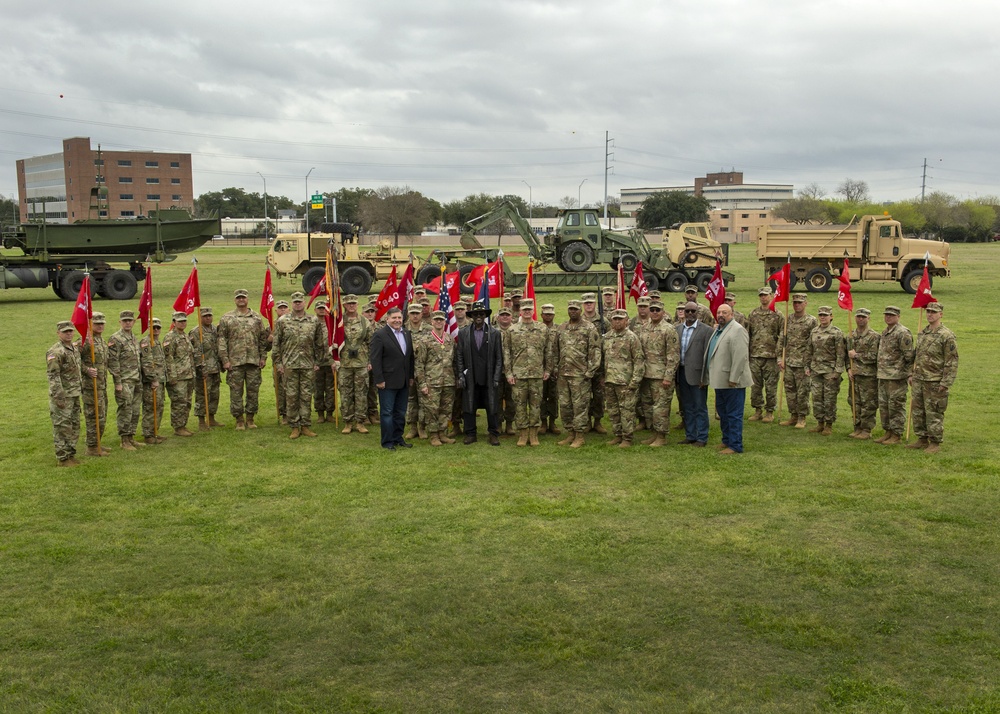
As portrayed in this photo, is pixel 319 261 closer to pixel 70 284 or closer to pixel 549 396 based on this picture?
pixel 70 284

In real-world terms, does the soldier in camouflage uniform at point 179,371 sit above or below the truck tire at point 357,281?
below

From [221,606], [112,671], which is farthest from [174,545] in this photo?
[112,671]

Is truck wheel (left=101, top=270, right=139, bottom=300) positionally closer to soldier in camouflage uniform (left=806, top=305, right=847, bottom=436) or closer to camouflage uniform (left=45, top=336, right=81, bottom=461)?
camouflage uniform (left=45, top=336, right=81, bottom=461)

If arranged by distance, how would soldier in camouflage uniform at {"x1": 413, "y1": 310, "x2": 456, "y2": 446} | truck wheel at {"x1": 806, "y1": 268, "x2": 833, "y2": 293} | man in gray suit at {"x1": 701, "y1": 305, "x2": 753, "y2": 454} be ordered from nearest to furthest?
1. man in gray suit at {"x1": 701, "y1": 305, "x2": 753, "y2": 454}
2. soldier in camouflage uniform at {"x1": 413, "y1": 310, "x2": 456, "y2": 446}
3. truck wheel at {"x1": 806, "y1": 268, "x2": 833, "y2": 293}

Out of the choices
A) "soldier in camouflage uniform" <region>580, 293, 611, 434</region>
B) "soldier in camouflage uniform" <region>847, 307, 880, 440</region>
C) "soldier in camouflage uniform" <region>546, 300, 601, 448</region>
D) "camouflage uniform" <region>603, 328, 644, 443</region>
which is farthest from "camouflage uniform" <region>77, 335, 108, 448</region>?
"soldier in camouflage uniform" <region>847, 307, 880, 440</region>

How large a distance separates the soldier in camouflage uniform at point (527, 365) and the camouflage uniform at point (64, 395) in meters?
4.63

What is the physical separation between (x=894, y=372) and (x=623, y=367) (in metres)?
3.01

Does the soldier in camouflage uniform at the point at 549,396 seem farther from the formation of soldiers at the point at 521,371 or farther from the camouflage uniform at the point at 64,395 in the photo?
the camouflage uniform at the point at 64,395

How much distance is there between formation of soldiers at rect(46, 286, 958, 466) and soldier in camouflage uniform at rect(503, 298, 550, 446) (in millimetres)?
14

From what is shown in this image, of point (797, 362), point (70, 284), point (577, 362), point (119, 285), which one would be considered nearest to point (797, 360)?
point (797, 362)

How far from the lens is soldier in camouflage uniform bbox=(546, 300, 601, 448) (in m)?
9.73

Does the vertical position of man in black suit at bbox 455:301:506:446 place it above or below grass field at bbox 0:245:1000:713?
above

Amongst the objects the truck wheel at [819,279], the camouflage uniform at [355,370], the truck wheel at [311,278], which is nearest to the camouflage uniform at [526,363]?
the camouflage uniform at [355,370]

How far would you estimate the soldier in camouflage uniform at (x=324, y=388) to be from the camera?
1055cm
